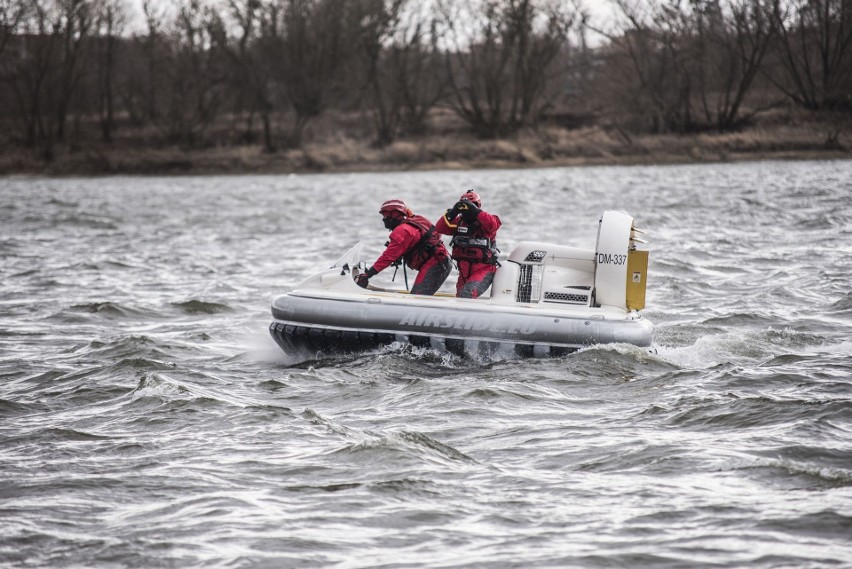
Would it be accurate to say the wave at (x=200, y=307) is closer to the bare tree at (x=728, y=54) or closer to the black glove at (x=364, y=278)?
the black glove at (x=364, y=278)

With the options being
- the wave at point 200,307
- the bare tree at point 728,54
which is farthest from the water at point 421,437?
the bare tree at point 728,54

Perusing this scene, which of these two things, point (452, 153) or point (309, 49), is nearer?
point (452, 153)

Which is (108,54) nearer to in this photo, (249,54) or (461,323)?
(249,54)

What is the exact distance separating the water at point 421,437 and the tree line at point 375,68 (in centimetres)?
2555

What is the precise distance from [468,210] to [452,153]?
29.0 metres

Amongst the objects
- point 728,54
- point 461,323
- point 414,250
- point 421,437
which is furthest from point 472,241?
point 728,54

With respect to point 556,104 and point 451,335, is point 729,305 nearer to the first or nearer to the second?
point 451,335

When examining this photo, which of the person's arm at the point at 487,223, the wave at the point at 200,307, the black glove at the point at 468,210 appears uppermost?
the black glove at the point at 468,210

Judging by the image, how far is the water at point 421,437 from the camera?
5059mm

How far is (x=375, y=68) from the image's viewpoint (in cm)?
4159

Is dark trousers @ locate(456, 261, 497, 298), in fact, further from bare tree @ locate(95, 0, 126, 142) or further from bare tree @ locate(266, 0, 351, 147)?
bare tree @ locate(95, 0, 126, 142)

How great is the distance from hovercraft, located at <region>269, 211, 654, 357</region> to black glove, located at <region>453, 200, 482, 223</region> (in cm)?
54

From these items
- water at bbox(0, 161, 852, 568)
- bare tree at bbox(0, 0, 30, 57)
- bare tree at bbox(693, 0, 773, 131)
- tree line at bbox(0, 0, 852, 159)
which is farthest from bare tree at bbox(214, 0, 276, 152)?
water at bbox(0, 161, 852, 568)

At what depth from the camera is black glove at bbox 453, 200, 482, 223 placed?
8.61 metres
